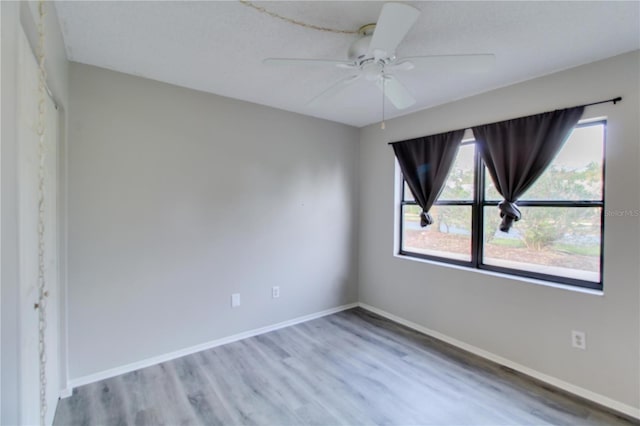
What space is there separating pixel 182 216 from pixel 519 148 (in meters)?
2.98

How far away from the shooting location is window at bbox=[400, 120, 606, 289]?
7.64ft

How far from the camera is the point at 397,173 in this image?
3730mm

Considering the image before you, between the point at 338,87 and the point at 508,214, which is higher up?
the point at 338,87

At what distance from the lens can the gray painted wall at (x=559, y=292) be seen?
6.89 ft

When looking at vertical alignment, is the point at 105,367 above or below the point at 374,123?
below

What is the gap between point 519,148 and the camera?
2615 mm

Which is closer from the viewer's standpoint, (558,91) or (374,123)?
(558,91)

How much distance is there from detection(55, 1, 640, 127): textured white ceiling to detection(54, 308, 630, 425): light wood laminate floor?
7.99 feet

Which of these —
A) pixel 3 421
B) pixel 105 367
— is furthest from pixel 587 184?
pixel 105 367

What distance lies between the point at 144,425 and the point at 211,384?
0.52m

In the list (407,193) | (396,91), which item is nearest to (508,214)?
(407,193)

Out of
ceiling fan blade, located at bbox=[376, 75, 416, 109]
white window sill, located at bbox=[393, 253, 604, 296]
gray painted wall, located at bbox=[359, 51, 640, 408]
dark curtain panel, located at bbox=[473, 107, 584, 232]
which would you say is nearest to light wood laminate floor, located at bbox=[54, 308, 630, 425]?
gray painted wall, located at bbox=[359, 51, 640, 408]

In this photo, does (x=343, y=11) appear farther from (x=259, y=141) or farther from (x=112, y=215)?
(x=112, y=215)

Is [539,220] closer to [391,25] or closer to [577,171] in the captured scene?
[577,171]
